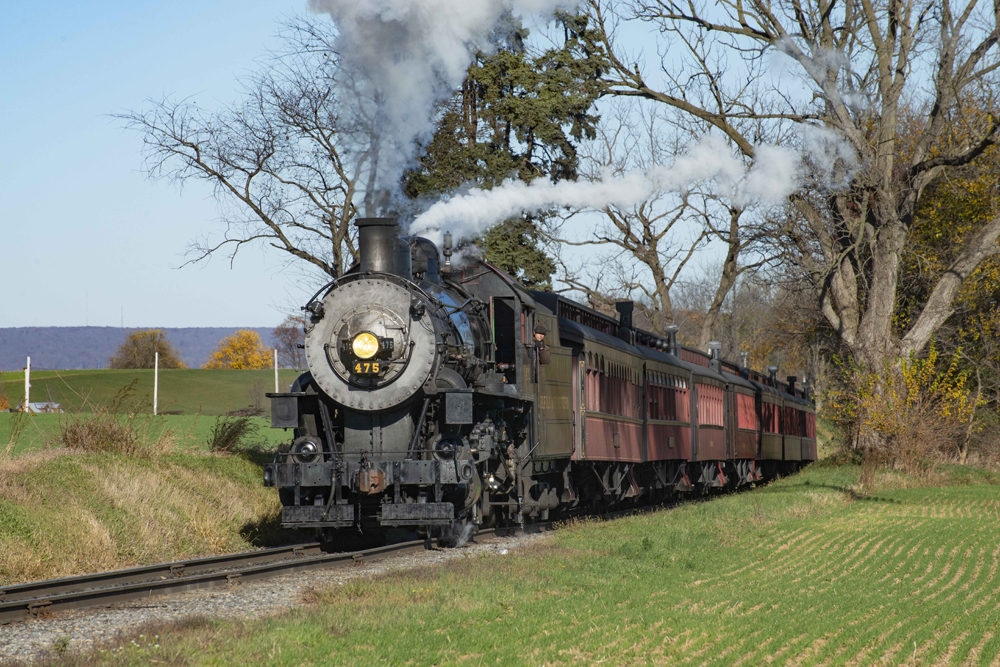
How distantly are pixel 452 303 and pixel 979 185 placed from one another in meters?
24.9

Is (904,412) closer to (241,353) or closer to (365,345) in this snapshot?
(365,345)

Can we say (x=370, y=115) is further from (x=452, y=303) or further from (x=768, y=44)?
(x=768, y=44)

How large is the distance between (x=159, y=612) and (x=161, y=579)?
155cm

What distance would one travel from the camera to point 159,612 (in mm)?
8430

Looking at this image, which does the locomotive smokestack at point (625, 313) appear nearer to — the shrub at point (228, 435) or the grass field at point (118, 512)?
the grass field at point (118, 512)

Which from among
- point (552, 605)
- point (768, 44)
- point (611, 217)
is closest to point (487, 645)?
point (552, 605)

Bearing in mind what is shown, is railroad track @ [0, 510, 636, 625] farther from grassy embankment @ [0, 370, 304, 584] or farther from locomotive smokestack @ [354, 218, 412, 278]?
locomotive smokestack @ [354, 218, 412, 278]

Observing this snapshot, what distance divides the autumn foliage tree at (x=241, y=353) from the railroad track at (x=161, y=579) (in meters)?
113

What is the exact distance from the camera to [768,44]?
28562 millimetres

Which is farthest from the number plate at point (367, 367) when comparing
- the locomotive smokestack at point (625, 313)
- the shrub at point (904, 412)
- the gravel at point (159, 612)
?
the shrub at point (904, 412)

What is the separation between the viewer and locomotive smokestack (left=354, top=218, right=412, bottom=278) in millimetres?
12453

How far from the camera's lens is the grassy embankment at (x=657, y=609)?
6.86 meters

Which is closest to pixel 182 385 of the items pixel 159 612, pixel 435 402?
pixel 435 402

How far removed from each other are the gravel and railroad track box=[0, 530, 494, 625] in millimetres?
154
